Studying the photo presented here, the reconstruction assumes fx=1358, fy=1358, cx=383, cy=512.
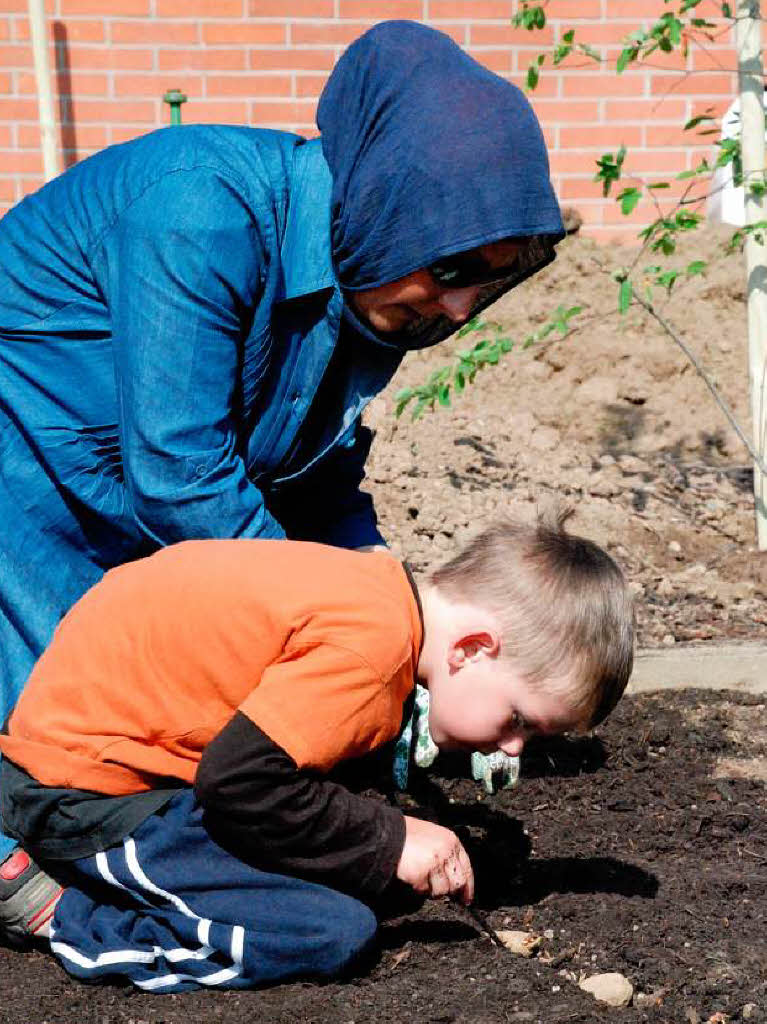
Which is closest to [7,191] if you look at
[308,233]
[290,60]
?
[290,60]

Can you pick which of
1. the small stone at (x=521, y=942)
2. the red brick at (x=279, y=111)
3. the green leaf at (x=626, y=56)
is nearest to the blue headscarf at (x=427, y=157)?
the small stone at (x=521, y=942)

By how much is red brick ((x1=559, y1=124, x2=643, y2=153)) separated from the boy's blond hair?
3.99 m

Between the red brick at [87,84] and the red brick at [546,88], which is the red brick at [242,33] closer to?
the red brick at [87,84]

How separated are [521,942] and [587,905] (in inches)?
7.5

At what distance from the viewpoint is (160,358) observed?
2342 mm

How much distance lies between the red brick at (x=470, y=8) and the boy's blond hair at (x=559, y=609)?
160 inches

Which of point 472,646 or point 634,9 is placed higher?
point 634,9

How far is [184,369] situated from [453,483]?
97.0 inches

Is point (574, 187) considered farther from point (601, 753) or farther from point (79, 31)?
point (601, 753)

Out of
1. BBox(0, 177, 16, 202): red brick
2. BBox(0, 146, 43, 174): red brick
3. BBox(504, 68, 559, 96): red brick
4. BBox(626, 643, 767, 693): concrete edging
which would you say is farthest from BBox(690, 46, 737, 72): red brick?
BBox(626, 643, 767, 693): concrete edging

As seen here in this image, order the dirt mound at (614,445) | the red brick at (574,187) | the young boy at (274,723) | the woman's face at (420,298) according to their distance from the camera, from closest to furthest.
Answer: the young boy at (274,723)
the woman's face at (420,298)
the dirt mound at (614,445)
the red brick at (574,187)

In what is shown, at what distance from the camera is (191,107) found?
5.59 metres

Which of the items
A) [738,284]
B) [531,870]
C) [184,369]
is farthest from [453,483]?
[184,369]

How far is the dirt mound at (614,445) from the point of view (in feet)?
14.0
